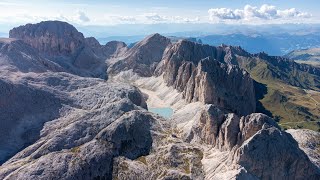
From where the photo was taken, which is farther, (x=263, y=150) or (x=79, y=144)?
(x=79, y=144)

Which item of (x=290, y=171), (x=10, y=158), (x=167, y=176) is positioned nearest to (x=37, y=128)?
(x=10, y=158)

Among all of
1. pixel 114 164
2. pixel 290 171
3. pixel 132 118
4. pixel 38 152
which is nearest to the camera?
pixel 290 171

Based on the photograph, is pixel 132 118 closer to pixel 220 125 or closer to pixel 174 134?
pixel 174 134

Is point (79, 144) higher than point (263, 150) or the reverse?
the reverse

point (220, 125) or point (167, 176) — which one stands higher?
point (220, 125)

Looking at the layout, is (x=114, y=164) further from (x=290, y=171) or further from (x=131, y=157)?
(x=290, y=171)

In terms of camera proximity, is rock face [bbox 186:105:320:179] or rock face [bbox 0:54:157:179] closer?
rock face [bbox 186:105:320:179]

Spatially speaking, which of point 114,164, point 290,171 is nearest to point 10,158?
point 114,164

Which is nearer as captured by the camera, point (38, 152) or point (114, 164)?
point (114, 164)

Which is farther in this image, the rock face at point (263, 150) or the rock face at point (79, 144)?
the rock face at point (79, 144)

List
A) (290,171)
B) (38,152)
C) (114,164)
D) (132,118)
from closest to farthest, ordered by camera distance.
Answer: (290,171) < (114,164) < (38,152) < (132,118)
